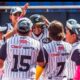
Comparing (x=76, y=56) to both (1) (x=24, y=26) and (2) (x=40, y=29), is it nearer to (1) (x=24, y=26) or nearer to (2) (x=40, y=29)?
(1) (x=24, y=26)

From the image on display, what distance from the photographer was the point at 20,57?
5688 millimetres

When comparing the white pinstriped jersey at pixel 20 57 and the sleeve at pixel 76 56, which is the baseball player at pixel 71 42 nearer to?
the sleeve at pixel 76 56

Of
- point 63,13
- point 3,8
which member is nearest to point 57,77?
→ point 3,8

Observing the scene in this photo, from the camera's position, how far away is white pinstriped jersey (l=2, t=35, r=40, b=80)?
5.67 m

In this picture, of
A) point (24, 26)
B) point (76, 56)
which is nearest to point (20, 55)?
point (24, 26)

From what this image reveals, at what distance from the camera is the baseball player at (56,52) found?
5789 mm

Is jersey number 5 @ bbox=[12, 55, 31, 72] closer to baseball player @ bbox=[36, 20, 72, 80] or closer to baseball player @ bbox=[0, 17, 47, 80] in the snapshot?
baseball player @ bbox=[0, 17, 47, 80]

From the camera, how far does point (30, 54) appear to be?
5699 millimetres

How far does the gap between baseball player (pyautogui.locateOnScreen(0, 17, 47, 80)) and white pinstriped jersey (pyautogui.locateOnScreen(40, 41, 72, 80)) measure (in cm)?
14

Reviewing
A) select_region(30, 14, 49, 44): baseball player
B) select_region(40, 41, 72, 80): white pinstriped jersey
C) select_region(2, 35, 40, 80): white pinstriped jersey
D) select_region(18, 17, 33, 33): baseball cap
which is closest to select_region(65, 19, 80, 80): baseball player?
select_region(40, 41, 72, 80): white pinstriped jersey

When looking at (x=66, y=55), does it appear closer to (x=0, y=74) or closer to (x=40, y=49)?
(x=40, y=49)

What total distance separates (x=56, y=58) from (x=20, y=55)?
51 centimetres

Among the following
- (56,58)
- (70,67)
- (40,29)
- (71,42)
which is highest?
(40,29)

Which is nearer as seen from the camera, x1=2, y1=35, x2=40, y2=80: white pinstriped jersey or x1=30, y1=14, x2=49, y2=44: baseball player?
x1=2, y1=35, x2=40, y2=80: white pinstriped jersey
